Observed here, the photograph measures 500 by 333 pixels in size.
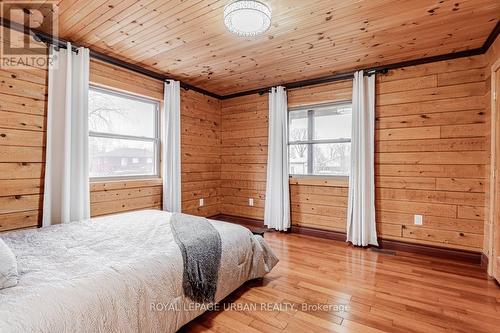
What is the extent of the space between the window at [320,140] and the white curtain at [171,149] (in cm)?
178

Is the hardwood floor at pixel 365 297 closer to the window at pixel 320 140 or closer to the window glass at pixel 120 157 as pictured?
the window at pixel 320 140

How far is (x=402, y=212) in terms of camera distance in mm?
3297

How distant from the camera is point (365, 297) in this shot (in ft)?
7.10

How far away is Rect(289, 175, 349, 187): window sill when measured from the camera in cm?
373

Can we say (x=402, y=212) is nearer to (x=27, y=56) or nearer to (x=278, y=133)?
(x=278, y=133)

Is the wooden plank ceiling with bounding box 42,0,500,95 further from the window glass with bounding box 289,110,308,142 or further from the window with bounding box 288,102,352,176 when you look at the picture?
the window glass with bounding box 289,110,308,142

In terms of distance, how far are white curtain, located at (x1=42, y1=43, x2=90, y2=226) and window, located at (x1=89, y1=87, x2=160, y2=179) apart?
12.9 inches

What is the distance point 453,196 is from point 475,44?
5.51ft

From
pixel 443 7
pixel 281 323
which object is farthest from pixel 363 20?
pixel 281 323

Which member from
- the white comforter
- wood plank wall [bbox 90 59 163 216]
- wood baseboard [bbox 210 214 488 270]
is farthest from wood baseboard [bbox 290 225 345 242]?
wood plank wall [bbox 90 59 163 216]

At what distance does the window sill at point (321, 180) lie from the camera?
3.73 meters

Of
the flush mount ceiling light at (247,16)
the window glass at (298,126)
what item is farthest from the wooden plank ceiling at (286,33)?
the window glass at (298,126)

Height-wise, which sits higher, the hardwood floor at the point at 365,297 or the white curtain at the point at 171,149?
the white curtain at the point at 171,149

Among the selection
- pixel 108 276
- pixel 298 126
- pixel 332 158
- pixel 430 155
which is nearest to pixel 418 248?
pixel 430 155
